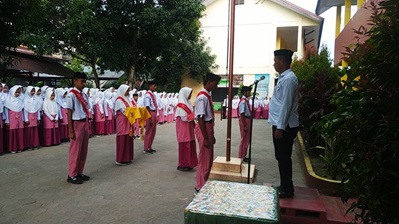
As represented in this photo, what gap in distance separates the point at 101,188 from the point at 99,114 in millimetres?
6173

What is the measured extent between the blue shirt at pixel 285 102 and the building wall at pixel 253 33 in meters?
16.6

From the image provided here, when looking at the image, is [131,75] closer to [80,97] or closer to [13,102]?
[13,102]

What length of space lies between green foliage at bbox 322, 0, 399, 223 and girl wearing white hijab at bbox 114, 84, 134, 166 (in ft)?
15.4

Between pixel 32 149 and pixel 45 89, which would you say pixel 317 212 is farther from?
pixel 45 89

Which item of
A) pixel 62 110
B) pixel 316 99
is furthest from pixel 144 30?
pixel 316 99

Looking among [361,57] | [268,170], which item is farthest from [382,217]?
[268,170]

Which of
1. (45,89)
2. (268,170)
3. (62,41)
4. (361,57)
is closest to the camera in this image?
(361,57)

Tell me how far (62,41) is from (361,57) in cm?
1325

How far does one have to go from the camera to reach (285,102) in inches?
123

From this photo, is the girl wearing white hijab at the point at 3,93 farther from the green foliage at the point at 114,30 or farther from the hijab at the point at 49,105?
Result: the green foliage at the point at 114,30

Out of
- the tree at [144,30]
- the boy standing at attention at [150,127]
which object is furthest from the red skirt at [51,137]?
the tree at [144,30]

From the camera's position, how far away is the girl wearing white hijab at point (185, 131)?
5570 mm

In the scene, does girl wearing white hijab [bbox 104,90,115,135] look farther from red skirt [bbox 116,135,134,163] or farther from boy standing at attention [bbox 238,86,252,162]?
boy standing at attention [bbox 238,86,252,162]

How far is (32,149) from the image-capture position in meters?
7.66
